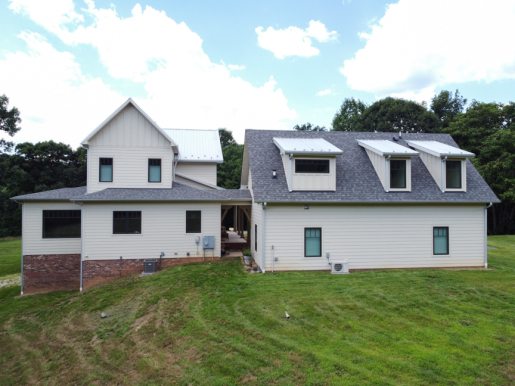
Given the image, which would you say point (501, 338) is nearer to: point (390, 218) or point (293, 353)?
point (293, 353)

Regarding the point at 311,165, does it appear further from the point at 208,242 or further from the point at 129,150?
the point at 129,150

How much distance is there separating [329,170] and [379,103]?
96.3 ft

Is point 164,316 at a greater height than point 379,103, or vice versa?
point 379,103

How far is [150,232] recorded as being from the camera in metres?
13.6

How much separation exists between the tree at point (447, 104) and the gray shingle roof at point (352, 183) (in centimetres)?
2795

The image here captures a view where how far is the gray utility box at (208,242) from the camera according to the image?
14.0 meters

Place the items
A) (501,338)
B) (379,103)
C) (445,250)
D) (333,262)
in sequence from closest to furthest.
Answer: (501,338) → (333,262) → (445,250) → (379,103)

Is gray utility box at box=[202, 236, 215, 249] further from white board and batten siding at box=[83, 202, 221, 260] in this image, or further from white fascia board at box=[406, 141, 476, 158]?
white fascia board at box=[406, 141, 476, 158]

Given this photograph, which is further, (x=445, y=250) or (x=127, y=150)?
(x=127, y=150)

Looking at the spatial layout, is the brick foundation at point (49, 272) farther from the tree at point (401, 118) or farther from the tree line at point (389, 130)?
the tree at point (401, 118)

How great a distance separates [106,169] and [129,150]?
4.94ft

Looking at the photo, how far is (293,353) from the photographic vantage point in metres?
6.11

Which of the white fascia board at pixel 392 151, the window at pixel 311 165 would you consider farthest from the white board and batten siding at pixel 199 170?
the white fascia board at pixel 392 151

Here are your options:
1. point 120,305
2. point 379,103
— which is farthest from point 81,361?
point 379,103
